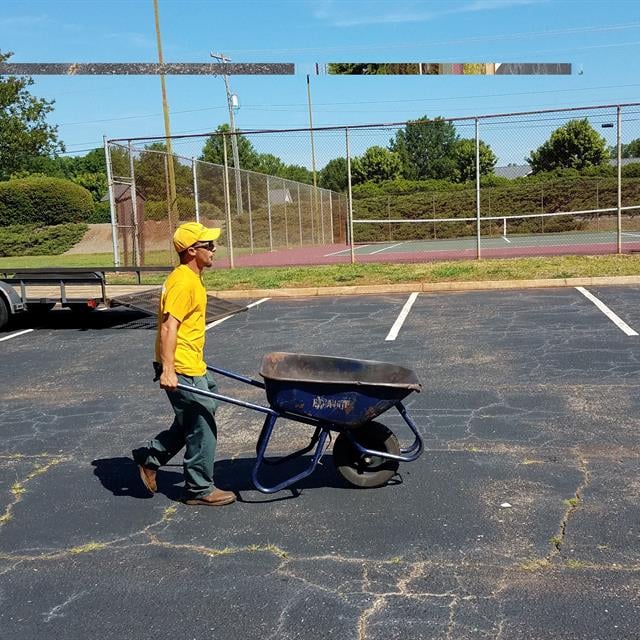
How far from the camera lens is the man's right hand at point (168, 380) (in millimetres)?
4230

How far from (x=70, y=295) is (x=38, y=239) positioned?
3497 cm

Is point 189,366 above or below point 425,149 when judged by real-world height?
below

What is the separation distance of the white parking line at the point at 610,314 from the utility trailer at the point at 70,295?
5.24 m

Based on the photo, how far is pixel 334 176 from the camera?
7081 centimetres

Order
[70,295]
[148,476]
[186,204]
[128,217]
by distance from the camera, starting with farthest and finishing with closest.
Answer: [186,204] < [128,217] < [70,295] < [148,476]

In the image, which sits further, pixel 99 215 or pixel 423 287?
pixel 99 215

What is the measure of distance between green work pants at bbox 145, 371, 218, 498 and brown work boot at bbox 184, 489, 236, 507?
3 cm

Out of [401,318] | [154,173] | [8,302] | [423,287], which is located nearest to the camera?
[401,318]

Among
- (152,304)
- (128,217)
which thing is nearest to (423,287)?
(152,304)

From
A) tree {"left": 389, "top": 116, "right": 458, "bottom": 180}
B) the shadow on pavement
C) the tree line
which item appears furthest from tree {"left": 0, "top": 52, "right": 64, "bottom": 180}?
tree {"left": 389, "top": 116, "right": 458, "bottom": 180}

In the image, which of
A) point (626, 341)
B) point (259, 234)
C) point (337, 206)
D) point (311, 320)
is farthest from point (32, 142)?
point (626, 341)

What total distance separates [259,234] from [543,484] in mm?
21690

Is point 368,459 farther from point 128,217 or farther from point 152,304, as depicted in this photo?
point 128,217

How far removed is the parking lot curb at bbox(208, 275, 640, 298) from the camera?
43.2 ft
